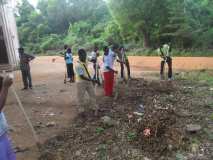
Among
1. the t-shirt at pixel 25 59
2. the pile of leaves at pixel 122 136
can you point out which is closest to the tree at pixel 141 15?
the t-shirt at pixel 25 59

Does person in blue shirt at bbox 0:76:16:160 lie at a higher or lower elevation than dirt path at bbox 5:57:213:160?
higher

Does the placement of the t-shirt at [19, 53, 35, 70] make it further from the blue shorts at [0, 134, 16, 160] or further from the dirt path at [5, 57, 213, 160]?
the blue shorts at [0, 134, 16, 160]

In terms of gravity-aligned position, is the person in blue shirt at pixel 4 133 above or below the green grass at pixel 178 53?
above

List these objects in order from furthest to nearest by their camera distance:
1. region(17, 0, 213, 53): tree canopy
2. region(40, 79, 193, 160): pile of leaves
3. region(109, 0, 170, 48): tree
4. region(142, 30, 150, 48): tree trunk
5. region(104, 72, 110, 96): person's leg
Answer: region(142, 30, 150, 48): tree trunk < region(109, 0, 170, 48): tree < region(17, 0, 213, 53): tree canopy < region(104, 72, 110, 96): person's leg < region(40, 79, 193, 160): pile of leaves

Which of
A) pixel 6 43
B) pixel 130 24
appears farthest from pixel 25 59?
pixel 130 24

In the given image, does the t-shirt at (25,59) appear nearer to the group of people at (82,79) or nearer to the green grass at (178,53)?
the group of people at (82,79)

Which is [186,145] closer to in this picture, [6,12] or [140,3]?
[6,12]

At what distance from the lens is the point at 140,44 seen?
3028 cm

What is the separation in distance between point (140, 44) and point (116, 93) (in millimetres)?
20011

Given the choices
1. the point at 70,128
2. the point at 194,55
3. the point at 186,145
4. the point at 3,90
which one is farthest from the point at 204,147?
the point at 194,55

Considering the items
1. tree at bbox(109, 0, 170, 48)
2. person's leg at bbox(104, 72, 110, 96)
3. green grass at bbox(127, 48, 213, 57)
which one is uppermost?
tree at bbox(109, 0, 170, 48)

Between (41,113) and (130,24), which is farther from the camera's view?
(130,24)

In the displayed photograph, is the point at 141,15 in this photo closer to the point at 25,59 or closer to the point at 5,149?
the point at 25,59

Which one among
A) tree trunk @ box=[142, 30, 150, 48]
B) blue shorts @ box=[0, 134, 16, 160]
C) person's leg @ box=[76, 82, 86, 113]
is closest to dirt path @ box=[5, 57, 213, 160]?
person's leg @ box=[76, 82, 86, 113]
